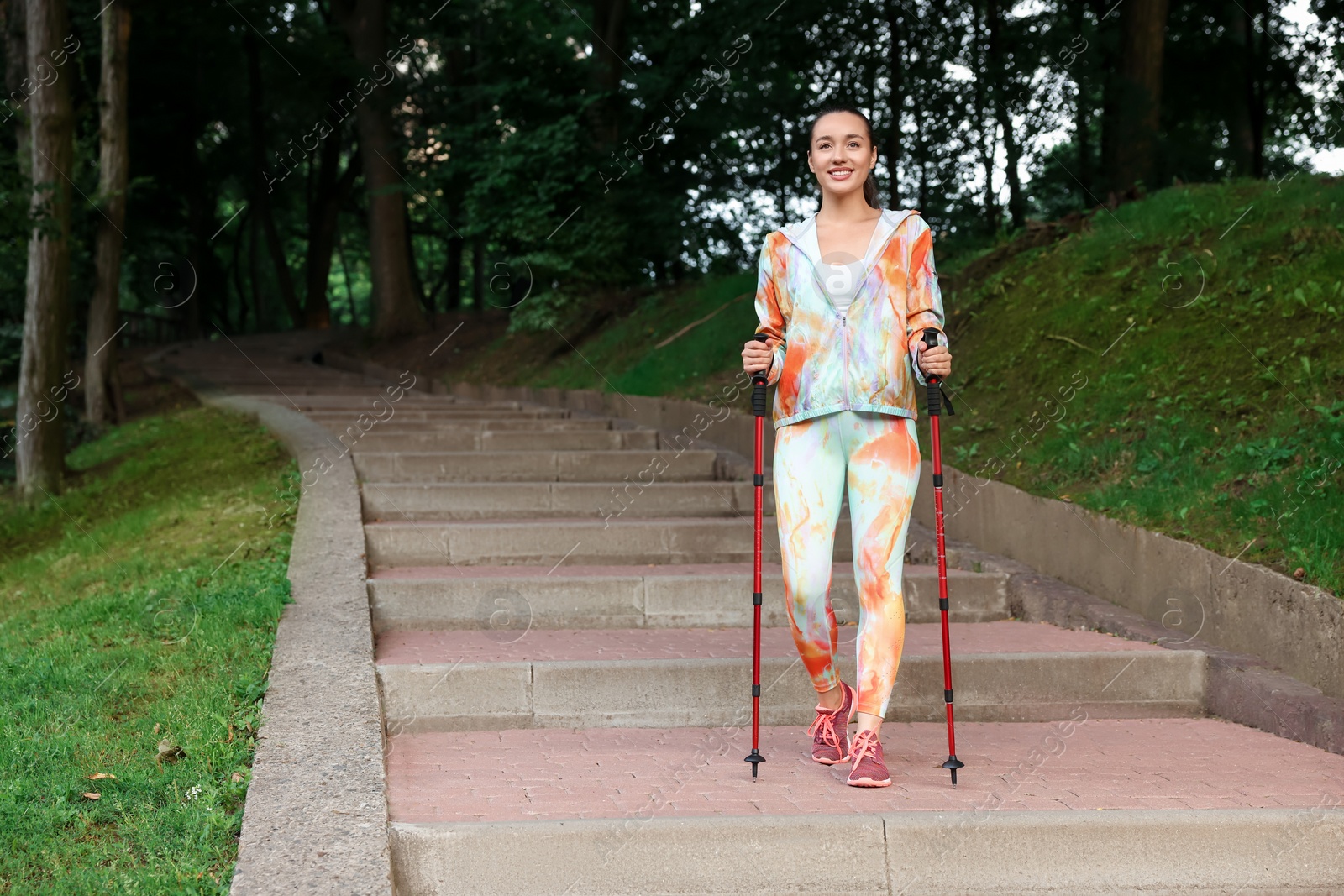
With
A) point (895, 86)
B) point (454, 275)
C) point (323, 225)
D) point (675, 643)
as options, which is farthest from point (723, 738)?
point (323, 225)

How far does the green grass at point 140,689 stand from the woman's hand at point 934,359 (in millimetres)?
2305

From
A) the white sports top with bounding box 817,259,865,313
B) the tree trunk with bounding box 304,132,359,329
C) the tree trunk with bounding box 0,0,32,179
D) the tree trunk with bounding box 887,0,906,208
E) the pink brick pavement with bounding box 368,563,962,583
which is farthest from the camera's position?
the tree trunk with bounding box 304,132,359,329

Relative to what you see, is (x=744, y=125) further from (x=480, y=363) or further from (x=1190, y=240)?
(x=1190, y=240)

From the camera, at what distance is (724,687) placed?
460cm

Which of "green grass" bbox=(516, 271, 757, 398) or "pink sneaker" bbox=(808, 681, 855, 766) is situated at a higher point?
"green grass" bbox=(516, 271, 757, 398)

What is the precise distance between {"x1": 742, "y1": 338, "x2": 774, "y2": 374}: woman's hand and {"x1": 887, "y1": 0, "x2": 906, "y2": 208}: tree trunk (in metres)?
11.2

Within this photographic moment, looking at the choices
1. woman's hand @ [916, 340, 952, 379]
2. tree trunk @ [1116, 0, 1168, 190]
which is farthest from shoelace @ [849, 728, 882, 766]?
tree trunk @ [1116, 0, 1168, 190]

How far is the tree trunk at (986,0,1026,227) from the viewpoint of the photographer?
13414 millimetres

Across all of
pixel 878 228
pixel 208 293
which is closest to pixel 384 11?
pixel 208 293

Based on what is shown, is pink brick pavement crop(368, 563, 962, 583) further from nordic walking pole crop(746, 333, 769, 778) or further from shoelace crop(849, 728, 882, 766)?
shoelace crop(849, 728, 882, 766)

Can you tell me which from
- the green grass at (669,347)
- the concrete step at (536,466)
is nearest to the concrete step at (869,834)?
the concrete step at (536,466)

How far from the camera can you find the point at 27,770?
3547mm

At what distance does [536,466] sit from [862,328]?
16.7ft

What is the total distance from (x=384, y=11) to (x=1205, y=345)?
57.2 feet
